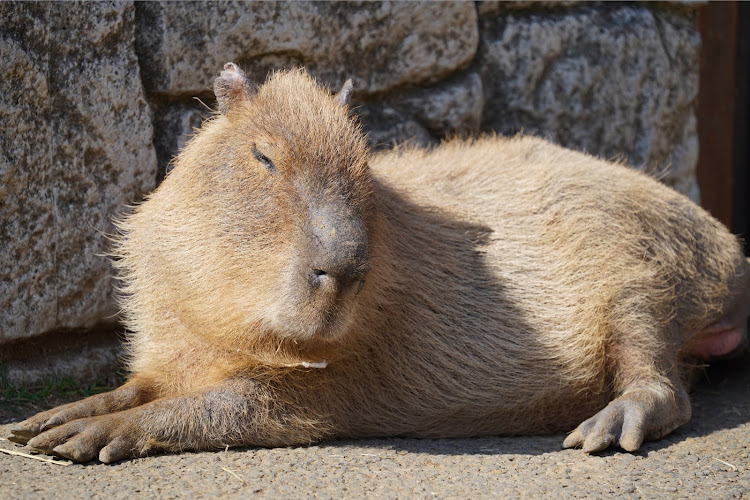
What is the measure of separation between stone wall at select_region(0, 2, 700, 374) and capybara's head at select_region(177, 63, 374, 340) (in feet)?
1.95

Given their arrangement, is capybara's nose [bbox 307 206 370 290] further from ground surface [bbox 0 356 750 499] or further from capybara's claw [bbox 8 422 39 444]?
capybara's claw [bbox 8 422 39 444]

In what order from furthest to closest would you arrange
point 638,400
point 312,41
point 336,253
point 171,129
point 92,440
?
point 312,41 < point 171,129 < point 638,400 < point 92,440 < point 336,253

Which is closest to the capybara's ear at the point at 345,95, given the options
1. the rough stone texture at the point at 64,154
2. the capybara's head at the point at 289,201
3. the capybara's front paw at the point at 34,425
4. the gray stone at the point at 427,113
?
the capybara's head at the point at 289,201

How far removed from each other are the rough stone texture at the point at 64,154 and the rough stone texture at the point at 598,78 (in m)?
1.85

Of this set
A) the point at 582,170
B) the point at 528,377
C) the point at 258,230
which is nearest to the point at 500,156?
the point at 582,170

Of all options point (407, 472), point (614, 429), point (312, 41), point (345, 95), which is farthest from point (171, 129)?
point (614, 429)

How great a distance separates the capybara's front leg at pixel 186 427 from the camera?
2.57m

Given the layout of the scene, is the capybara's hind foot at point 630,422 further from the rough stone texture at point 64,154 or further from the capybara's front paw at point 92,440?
the rough stone texture at point 64,154

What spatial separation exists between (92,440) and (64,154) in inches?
45.8

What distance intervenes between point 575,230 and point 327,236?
1408 mm

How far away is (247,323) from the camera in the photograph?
2625 mm

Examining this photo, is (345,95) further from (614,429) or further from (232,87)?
(614,429)

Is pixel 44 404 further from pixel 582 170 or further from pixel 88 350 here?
pixel 582 170

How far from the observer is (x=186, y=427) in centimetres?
268
